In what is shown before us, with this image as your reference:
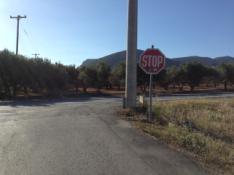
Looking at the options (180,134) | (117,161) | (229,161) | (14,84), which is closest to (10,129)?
(180,134)

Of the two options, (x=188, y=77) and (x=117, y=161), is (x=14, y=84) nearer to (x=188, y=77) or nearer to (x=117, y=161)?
(x=188, y=77)

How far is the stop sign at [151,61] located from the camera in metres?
14.7

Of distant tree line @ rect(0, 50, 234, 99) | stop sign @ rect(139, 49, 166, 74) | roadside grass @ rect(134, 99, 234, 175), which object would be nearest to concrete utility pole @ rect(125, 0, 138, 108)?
roadside grass @ rect(134, 99, 234, 175)

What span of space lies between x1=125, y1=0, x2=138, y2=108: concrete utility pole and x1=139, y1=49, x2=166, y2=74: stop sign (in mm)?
5397

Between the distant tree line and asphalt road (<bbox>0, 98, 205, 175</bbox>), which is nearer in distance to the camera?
asphalt road (<bbox>0, 98, 205, 175</bbox>)

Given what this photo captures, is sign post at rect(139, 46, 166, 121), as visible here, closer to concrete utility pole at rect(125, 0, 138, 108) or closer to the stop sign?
the stop sign

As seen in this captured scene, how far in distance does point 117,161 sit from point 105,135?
3.49m

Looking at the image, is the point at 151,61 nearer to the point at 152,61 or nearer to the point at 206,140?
the point at 152,61

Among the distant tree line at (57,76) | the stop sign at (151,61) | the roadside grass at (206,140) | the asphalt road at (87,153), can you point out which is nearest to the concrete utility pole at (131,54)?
the roadside grass at (206,140)

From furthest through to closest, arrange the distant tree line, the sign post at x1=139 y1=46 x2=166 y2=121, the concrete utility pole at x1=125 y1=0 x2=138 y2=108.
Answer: the distant tree line
the concrete utility pole at x1=125 y1=0 x2=138 y2=108
the sign post at x1=139 y1=46 x2=166 y2=121

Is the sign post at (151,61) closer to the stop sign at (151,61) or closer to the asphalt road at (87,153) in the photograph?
the stop sign at (151,61)

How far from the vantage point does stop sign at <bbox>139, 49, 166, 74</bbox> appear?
1466 cm

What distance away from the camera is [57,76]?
192 ft

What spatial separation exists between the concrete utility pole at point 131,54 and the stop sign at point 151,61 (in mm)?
5397
